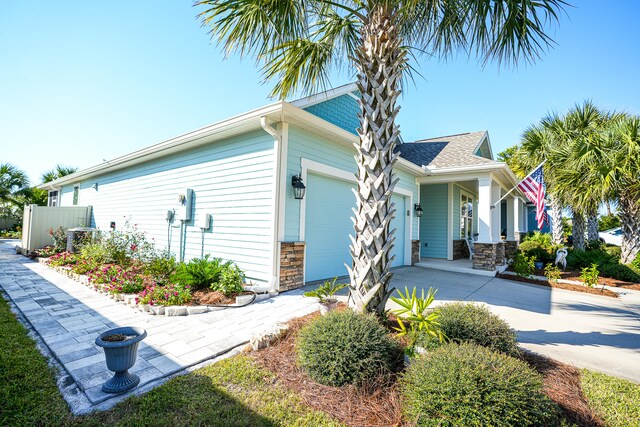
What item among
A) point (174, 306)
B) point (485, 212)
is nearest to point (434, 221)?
point (485, 212)

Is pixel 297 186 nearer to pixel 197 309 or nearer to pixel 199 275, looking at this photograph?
pixel 199 275

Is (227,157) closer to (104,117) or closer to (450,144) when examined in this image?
(104,117)

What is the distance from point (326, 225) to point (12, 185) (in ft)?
69.5

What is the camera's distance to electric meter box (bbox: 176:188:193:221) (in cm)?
732

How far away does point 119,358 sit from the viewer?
A: 7.85 ft

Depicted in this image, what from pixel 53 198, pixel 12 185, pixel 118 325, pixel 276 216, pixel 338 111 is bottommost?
pixel 118 325

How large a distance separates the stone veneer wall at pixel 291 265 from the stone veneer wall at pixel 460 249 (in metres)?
8.45

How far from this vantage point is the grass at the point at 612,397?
2.24 meters

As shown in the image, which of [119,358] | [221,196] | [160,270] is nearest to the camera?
[119,358]

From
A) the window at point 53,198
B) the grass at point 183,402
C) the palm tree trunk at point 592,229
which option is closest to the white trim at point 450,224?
the palm tree trunk at point 592,229

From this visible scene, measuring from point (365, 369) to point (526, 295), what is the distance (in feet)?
20.0

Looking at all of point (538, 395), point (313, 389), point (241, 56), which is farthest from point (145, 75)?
point (538, 395)

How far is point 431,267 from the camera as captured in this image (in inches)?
379

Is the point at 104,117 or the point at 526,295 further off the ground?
the point at 104,117
